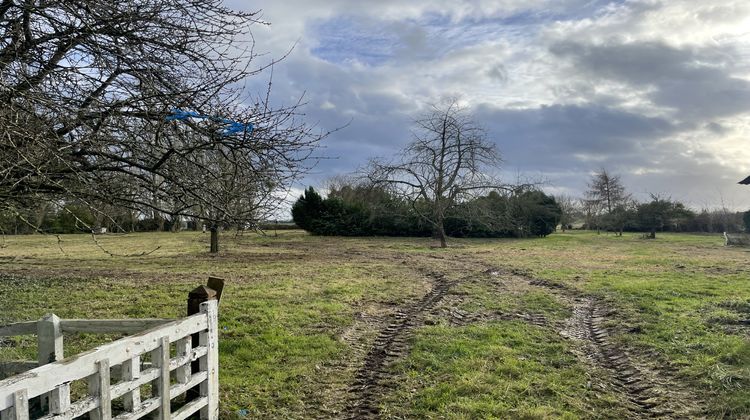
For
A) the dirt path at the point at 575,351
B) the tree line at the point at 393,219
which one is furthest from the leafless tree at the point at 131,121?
the tree line at the point at 393,219

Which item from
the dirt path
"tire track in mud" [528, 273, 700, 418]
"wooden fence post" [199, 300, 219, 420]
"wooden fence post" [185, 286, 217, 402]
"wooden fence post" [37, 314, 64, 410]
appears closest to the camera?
"wooden fence post" [37, 314, 64, 410]

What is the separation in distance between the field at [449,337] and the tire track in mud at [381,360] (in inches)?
1.1

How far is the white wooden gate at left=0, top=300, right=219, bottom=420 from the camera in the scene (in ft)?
8.99

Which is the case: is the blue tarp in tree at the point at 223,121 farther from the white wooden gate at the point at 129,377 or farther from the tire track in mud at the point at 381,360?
the tire track in mud at the point at 381,360

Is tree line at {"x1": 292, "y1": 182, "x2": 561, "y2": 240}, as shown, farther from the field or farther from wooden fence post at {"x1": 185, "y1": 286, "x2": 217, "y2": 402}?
wooden fence post at {"x1": 185, "y1": 286, "x2": 217, "y2": 402}

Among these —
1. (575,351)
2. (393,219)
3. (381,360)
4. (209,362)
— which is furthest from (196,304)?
(393,219)

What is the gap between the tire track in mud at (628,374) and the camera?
5137 mm

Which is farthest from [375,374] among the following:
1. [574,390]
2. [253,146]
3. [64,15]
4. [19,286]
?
[19,286]

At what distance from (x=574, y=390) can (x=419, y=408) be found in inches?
67.4

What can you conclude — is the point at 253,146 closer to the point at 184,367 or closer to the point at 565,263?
the point at 184,367

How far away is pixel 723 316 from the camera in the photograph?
28.8ft

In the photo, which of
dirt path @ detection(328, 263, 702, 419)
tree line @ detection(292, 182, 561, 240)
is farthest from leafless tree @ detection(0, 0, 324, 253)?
tree line @ detection(292, 182, 561, 240)

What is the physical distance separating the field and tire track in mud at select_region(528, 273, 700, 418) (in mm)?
24

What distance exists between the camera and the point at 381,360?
6.68 metres
